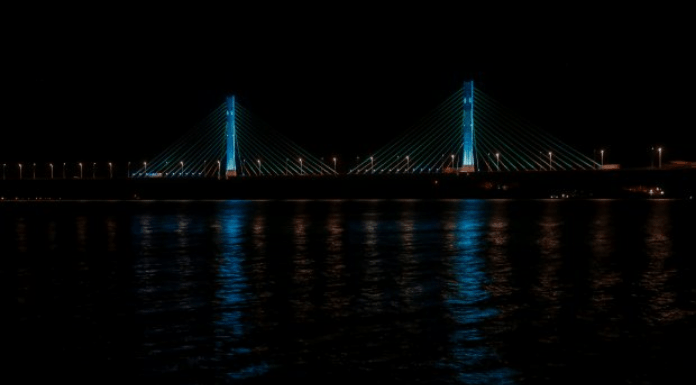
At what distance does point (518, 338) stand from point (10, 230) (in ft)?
76.3

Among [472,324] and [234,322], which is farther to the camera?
[234,322]

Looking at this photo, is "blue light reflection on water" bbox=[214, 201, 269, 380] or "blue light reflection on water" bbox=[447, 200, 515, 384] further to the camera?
"blue light reflection on water" bbox=[214, 201, 269, 380]

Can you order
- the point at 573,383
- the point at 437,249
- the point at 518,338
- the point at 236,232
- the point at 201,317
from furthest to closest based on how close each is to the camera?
the point at 236,232, the point at 437,249, the point at 201,317, the point at 518,338, the point at 573,383

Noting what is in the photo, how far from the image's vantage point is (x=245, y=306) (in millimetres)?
9328

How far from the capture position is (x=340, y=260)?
14.8 meters

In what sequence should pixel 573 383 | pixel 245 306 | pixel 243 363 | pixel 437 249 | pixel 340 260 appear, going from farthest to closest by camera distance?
pixel 437 249, pixel 340 260, pixel 245 306, pixel 243 363, pixel 573 383

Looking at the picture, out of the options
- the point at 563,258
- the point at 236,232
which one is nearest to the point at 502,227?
the point at 236,232

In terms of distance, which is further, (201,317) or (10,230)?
(10,230)

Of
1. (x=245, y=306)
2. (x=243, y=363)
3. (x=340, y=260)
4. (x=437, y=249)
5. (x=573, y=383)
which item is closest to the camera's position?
(x=573, y=383)

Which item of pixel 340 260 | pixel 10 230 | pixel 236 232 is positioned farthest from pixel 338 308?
pixel 10 230

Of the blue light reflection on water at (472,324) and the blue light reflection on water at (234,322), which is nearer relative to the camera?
the blue light reflection on water at (472,324)

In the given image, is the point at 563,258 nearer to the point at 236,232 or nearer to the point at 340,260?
the point at 340,260

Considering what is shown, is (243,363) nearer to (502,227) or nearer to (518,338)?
(518,338)

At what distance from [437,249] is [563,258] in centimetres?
293
